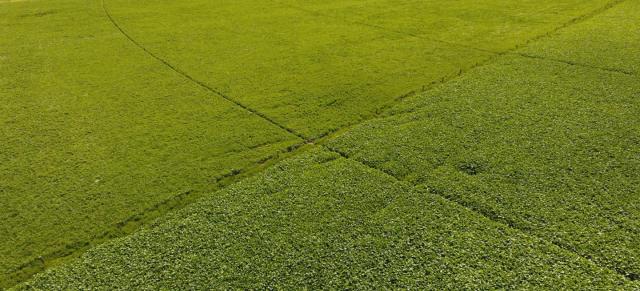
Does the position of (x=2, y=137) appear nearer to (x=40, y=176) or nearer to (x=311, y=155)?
(x=40, y=176)

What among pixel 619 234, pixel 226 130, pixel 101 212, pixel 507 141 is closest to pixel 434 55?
pixel 507 141

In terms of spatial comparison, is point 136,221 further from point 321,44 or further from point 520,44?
point 520,44

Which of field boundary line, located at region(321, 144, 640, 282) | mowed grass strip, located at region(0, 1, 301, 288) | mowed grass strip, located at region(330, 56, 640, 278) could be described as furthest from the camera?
mowed grass strip, located at region(0, 1, 301, 288)

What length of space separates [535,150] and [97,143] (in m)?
7.09

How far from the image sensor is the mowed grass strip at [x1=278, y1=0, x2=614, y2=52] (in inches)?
462

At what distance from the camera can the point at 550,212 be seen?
553 cm

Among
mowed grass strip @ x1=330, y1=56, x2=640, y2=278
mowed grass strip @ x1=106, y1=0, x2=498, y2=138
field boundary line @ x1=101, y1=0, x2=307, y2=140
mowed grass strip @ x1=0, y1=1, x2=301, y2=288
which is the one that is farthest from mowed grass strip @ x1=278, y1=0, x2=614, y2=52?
mowed grass strip @ x1=0, y1=1, x2=301, y2=288

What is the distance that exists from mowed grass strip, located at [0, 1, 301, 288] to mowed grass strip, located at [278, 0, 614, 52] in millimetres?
6214

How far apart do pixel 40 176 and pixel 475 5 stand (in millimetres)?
12993

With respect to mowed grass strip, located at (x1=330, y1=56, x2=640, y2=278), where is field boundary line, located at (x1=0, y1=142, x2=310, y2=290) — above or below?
below

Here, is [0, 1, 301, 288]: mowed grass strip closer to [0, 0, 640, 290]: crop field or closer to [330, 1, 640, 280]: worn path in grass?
[0, 0, 640, 290]: crop field

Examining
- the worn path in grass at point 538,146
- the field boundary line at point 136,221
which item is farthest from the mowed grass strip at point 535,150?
the field boundary line at point 136,221

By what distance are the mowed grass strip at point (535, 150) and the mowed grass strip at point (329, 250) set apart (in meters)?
0.33

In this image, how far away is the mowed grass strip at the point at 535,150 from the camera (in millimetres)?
5375
